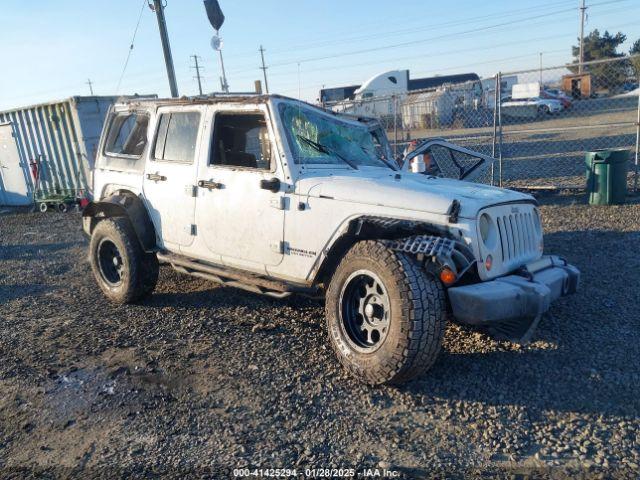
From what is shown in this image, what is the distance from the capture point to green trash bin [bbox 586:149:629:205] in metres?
8.58

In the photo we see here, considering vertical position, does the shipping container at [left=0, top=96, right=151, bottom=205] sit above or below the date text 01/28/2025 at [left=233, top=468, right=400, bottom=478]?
above

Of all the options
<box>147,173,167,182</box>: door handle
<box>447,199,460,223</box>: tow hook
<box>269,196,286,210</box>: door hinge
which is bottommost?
<box>447,199,460,223</box>: tow hook

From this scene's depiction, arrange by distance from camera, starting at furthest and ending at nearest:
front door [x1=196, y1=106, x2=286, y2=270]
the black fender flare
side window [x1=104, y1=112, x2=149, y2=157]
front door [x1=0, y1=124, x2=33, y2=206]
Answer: front door [x1=0, y1=124, x2=33, y2=206] → side window [x1=104, y1=112, x2=149, y2=157] → the black fender flare → front door [x1=196, y1=106, x2=286, y2=270]

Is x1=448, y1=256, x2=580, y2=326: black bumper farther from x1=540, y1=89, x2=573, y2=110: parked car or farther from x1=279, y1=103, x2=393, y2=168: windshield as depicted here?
x1=540, y1=89, x2=573, y2=110: parked car

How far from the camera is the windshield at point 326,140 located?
435 centimetres

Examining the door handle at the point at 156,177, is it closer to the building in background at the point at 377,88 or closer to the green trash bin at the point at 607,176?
the green trash bin at the point at 607,176

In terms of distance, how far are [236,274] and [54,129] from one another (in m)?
10.6

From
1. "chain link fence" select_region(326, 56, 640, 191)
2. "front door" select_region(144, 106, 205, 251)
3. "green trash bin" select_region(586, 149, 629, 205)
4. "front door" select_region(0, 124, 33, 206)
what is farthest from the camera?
"front door" select_region(0, 124, 33, 206)

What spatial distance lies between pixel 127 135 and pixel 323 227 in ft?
9.64

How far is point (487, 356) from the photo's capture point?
399cm

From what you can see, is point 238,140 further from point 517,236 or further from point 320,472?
point 320,472

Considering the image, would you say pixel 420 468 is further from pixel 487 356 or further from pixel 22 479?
pixel 22 479

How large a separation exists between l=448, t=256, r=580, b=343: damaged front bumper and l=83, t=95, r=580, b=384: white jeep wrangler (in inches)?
0.4


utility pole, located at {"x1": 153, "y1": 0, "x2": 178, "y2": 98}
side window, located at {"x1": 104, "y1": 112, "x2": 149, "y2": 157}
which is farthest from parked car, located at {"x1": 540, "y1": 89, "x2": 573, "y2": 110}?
side window, located at {"x1": 104, "y1": 112, "x2": 149, "y2": 157}
